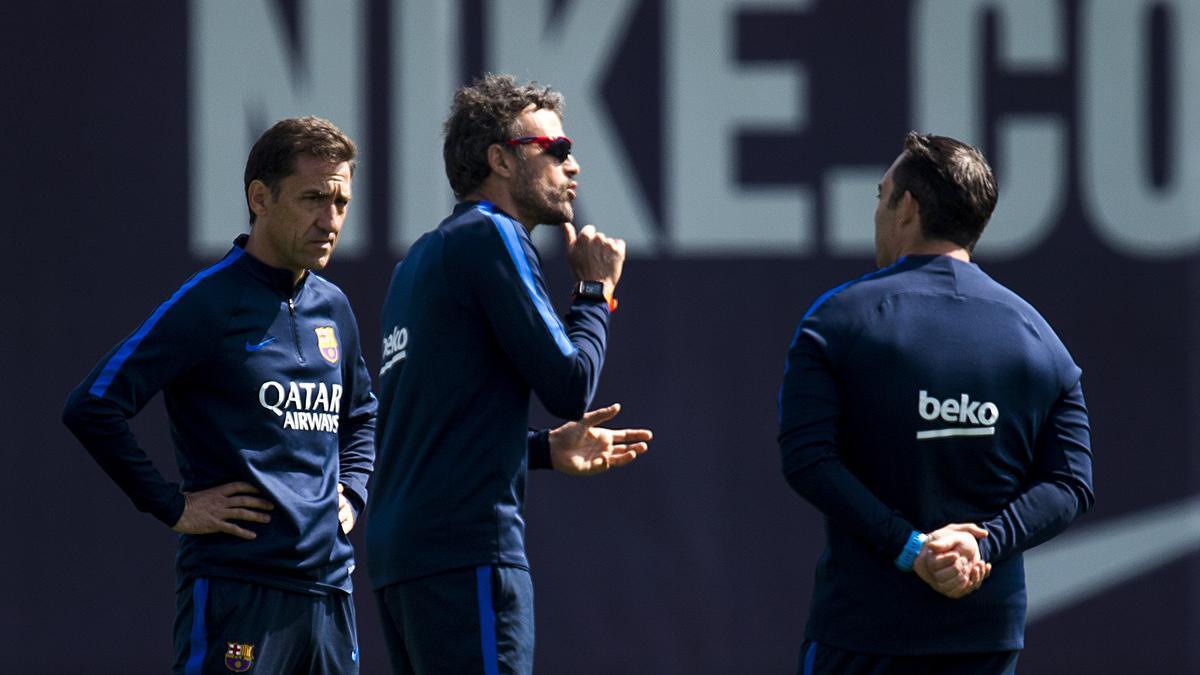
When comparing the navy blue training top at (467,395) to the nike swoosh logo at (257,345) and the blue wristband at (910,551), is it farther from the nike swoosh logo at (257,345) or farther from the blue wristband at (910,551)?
the blue wristband at (910,551)

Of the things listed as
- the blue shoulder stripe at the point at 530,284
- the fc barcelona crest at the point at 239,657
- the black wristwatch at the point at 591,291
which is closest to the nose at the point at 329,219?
the blue shoulder stripe at the point at 530,284

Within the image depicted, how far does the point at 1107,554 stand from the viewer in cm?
561

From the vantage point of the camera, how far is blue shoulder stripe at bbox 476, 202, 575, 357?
297cm

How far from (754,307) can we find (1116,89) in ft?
5.20

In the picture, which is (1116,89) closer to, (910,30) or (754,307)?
(910,30)

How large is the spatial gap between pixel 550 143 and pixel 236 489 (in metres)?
0.97

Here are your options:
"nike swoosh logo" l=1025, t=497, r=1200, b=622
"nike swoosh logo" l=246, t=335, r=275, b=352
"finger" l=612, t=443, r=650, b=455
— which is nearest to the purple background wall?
"nike swoosh logo" l=1025, t=497, r=1200, b=622

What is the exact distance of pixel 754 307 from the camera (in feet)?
18.2

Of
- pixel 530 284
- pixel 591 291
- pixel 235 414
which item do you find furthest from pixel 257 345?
pixel 591 291

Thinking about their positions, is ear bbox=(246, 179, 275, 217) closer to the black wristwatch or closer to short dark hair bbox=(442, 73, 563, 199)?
short dark hair bbox=(442, 73, 563, 199)

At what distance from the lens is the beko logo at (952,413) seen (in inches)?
107

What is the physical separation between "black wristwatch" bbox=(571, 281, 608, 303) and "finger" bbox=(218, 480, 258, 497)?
2.51 ft

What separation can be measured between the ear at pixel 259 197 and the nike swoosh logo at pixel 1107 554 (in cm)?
348

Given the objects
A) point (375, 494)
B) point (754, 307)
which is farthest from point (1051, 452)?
point (754, 307)
